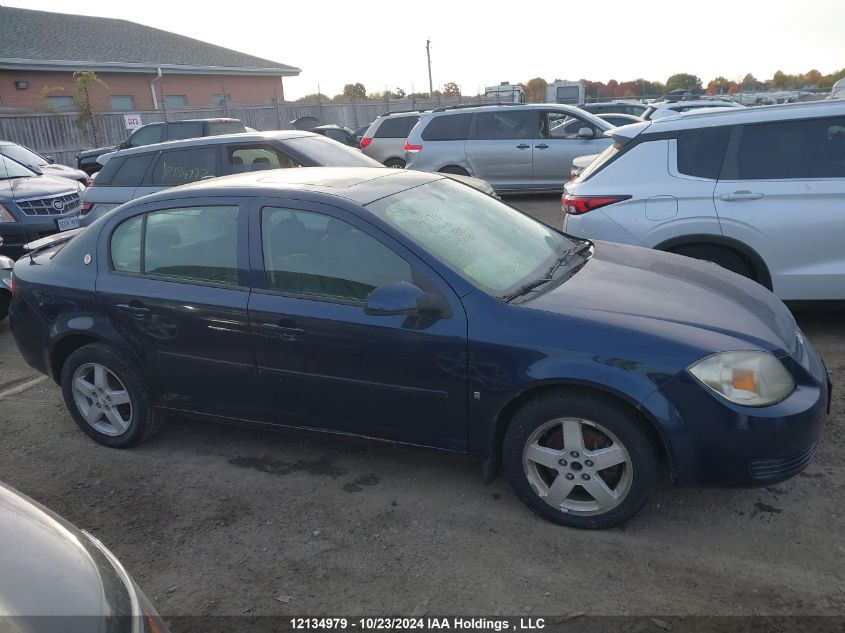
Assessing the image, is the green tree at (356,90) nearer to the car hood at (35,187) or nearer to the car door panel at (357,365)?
the car hood at (35,187)

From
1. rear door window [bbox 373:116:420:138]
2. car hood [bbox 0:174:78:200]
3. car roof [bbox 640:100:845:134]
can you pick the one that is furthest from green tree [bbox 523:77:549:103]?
car roof [bbox 640:100:845:134]

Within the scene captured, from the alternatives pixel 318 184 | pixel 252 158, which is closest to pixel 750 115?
pixel 318 184

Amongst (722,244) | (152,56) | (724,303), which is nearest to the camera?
(724,303)

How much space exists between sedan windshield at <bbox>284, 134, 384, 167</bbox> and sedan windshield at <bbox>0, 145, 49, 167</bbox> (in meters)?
Answer: 5.65

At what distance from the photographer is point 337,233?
356 cm

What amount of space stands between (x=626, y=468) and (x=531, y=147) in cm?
989

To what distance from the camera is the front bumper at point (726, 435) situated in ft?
9.59

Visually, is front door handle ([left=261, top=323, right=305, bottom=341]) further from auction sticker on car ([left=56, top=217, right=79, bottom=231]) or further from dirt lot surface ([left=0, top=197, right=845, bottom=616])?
auction sticker on car ([left=56, top=217, right=79, bottom=231])

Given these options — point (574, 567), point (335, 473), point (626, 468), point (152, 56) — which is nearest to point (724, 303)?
point (626, 468)

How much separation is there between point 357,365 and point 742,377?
177 cm

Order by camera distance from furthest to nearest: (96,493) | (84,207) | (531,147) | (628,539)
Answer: (531,147) → (84,207) → (96,493) → (628,539)

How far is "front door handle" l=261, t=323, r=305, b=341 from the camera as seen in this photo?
354 cm

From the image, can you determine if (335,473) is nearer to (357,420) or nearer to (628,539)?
(357,420)

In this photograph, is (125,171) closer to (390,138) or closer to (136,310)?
(136,310)
